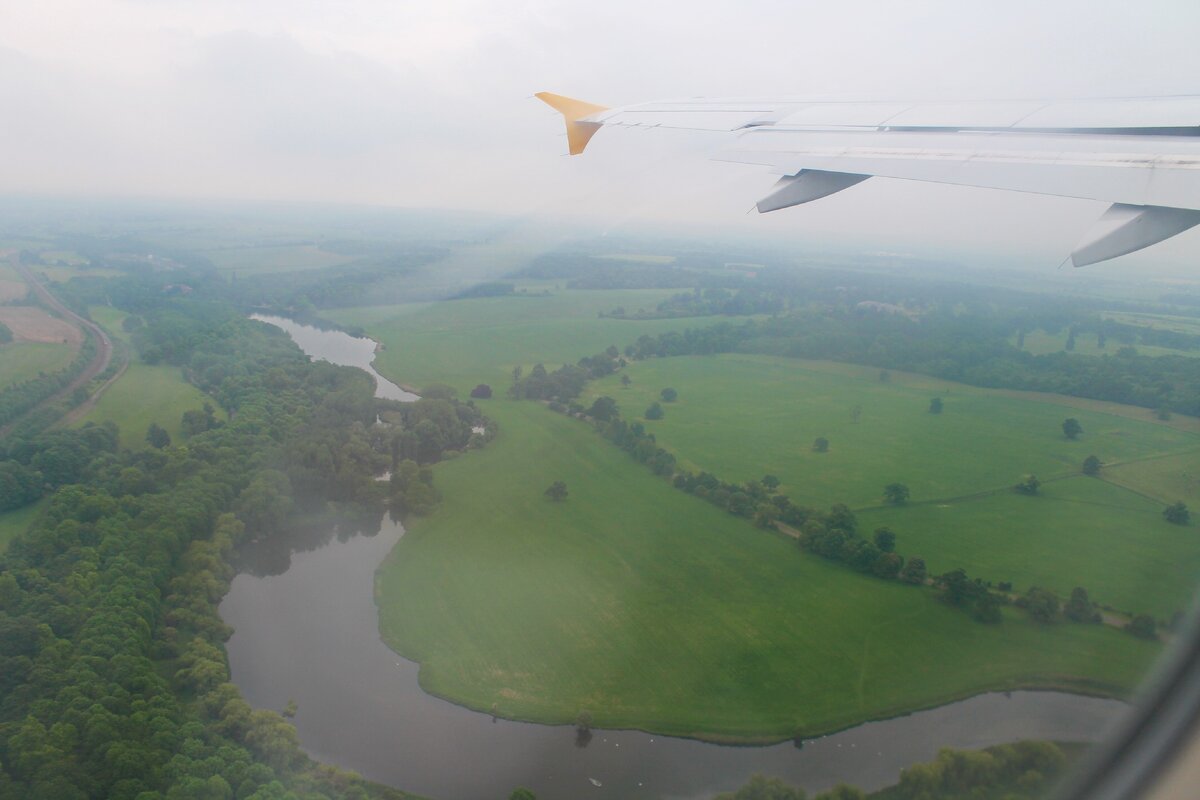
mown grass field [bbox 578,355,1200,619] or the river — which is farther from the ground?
mown grass field [bbox 578,355,1200,619]

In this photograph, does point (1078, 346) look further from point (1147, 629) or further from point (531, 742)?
point (1147, 629)

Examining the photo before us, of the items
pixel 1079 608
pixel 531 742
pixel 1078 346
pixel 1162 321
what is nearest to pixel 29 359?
pixel 531 742

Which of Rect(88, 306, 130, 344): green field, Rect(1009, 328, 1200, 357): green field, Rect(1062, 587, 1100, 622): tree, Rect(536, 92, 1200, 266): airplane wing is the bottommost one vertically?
Rect(1062, 587, 1100, 622): tree

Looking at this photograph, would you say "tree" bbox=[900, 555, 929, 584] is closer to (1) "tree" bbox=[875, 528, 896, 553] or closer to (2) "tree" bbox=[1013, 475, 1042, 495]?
(1) "tree" bbox=[875, 528, 896, 553]

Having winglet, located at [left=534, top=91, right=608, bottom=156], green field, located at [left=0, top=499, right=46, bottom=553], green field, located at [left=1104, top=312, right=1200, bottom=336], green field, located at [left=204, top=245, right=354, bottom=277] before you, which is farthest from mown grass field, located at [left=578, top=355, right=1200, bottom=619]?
green field, located at [left=204, top=245, right=354, bottom=277]

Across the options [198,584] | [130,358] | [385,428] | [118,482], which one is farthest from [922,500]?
[130,358]

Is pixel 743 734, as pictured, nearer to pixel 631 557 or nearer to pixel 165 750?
pixel 631 557

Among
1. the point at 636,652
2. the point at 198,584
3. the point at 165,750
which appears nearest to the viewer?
the point at 165,750
